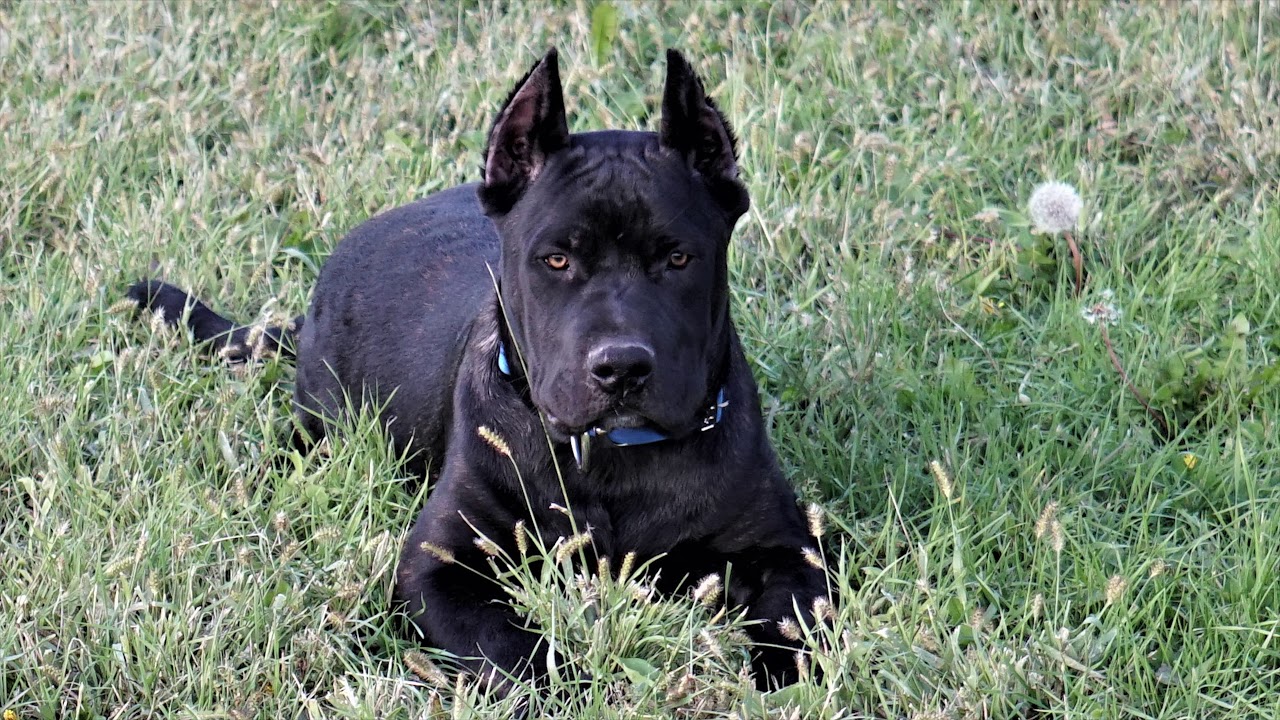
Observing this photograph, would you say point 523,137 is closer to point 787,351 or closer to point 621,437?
point 621,437

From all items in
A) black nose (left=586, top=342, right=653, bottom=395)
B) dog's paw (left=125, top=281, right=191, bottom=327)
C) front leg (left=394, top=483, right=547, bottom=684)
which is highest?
black nose (left=586, top=342, right=653, bottom=395)

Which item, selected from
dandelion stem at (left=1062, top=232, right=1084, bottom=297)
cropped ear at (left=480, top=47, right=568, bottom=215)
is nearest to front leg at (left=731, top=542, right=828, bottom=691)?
cropped ear at (left=480, top=47, right=568, bottom=215)

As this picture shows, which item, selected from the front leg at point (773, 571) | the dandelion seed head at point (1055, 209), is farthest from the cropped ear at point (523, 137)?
the dandelion seed head at point (1055, 209)

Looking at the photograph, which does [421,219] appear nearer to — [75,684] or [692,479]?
[692,479]

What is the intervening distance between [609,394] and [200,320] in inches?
85.1

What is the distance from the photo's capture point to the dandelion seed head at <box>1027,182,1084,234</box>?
5.50 meters

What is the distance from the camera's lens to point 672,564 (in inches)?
164

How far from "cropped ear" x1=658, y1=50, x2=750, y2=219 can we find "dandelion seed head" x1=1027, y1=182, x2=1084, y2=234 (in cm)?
173

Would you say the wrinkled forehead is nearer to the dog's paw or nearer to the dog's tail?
the dog's tail

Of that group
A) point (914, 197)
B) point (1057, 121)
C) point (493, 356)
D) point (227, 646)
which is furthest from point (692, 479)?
point (1057, 121)

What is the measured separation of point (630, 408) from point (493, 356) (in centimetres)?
61

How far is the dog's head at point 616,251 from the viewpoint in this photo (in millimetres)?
3816

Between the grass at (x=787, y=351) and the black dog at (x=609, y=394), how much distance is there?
165 millimetres

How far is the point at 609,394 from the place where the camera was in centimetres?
379
